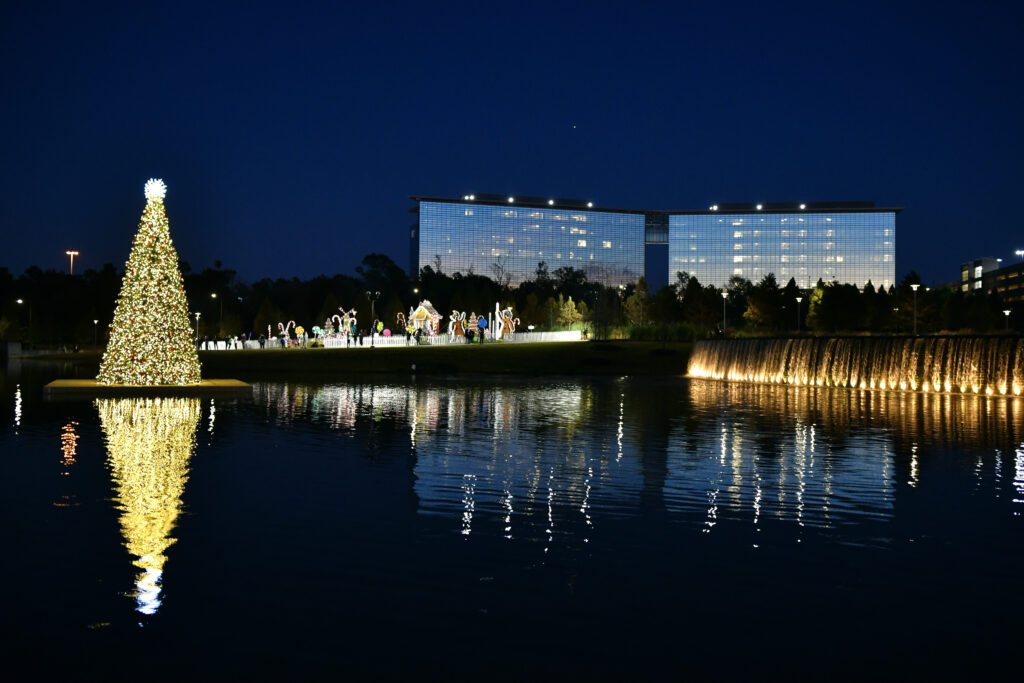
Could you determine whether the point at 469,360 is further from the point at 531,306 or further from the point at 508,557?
the point at 508,557

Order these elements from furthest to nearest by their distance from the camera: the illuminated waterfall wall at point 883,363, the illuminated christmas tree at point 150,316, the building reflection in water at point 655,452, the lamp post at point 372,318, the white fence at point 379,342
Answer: the white fence at point 379,342, the lamp post at point 372,318, the illuminated waterfall wall at point 883,363, the illuminated christmas tree at point 150,316, the building reflection in water at point 655,452

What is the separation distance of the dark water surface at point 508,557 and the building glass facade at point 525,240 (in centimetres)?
14857

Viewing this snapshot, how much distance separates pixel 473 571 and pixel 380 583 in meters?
0.79

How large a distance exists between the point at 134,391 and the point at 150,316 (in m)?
3.25

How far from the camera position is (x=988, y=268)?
191 m

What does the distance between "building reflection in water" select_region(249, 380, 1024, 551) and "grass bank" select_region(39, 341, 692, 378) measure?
24.2 meters

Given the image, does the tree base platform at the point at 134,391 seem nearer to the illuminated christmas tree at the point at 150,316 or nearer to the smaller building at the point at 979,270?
the illuminated christmas tree at the point at 150,316

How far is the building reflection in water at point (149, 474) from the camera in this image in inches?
298

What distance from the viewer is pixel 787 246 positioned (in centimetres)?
16700

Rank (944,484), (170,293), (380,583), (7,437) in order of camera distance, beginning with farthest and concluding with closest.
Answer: (170,293)
(7,437)
(944,484)
(380,583)

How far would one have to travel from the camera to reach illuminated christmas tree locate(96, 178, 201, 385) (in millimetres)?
29578

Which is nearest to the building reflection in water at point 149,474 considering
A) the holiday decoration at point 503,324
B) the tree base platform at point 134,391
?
the tree base platform at point 134,391

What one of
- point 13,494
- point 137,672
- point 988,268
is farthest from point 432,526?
point 988,268

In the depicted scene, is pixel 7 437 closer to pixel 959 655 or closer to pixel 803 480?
pixel 803 480
